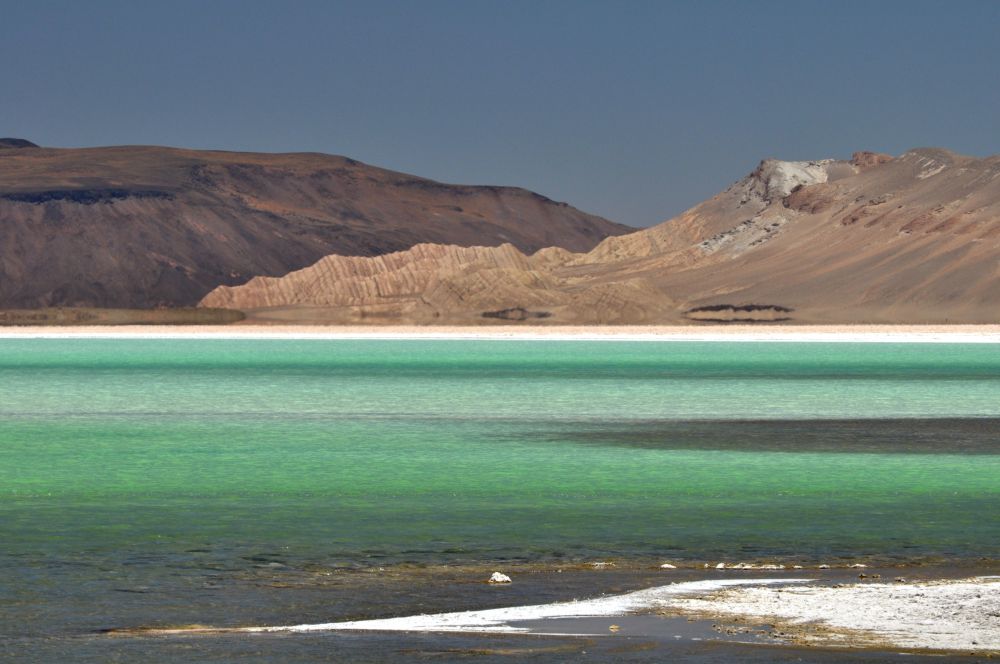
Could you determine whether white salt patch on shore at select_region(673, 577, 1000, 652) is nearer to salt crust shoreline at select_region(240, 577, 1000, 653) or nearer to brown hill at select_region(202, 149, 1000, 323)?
salt crust shoreline at select_region(240, 577, 1000, 653)

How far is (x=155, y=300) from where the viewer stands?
172 meters

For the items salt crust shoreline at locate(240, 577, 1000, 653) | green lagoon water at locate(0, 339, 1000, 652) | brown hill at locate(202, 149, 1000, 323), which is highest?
brown hill at locate(202, 149, 1000, 323)

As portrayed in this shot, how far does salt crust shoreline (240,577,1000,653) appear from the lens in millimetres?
10195

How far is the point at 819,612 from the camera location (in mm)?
11000

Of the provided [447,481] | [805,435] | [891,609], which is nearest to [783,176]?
[805,435]

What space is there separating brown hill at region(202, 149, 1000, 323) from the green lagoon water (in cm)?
7376

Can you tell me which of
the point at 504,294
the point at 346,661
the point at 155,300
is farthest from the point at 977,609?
the point at 155,300

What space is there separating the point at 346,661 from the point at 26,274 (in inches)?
6811

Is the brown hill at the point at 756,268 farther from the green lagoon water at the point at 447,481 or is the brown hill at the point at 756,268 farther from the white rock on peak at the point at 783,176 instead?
the green lagoon water at the point at 447,481

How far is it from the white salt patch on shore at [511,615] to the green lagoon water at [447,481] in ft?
1.59

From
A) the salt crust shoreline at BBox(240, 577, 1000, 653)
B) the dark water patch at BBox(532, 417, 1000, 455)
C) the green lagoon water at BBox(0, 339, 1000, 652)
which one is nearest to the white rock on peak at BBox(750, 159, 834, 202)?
the green lagoon water at BBox(0, 339, 1000, 652)

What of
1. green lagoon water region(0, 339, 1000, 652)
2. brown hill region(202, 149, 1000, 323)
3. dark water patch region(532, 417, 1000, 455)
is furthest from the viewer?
brown hill region(202, 149, 1000, 323)

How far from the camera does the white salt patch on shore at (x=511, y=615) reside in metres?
10.6

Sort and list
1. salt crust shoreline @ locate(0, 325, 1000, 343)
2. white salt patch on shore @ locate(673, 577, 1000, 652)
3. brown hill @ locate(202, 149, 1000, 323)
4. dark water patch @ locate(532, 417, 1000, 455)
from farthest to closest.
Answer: brown hill @ locate(202, 149, 1000, 323)
salt crust shoreline @ locate(0, 325, 1000, 343)
dark water patch @ locate(532, 417, 1000, 455)
white salt patch on shore @ locate(673, 577, 1000, 652)
